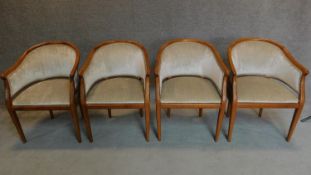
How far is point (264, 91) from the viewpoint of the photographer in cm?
183

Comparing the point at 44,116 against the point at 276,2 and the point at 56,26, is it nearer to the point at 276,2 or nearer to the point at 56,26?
the point at 56,26

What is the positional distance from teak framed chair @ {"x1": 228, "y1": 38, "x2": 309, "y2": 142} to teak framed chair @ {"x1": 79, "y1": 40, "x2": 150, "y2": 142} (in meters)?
0.74

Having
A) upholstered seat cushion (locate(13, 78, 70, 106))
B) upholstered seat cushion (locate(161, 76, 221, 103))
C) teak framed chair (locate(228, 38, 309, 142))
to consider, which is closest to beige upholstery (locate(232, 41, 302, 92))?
teak framed chair (locate(228, 38, 309, 142))

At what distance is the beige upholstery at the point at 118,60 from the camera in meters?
2.04

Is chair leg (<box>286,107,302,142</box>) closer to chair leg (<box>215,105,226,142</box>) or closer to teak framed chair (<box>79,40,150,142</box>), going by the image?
chair leg (<box>215,105,226,142</box>)

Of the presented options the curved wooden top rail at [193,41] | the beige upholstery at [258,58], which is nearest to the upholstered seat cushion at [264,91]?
the beige upholstery at [258,58]

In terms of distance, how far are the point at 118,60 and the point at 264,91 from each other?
1257 mm

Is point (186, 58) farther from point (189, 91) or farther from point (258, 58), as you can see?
point (258, 58)

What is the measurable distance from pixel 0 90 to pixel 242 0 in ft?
8.88

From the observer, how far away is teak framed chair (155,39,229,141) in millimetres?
1790

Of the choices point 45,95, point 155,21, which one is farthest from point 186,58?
point 45,95

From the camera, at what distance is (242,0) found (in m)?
2.08

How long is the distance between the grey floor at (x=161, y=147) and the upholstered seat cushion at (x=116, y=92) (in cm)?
42

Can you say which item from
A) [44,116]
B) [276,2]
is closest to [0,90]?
[44,116]
